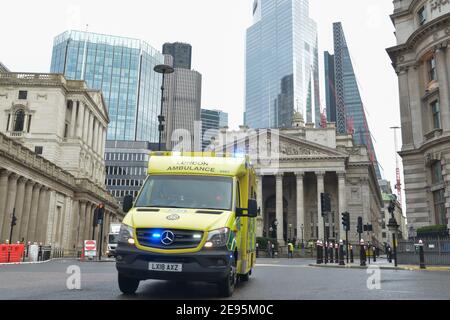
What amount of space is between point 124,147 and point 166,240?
111066 mm

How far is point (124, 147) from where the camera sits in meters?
116

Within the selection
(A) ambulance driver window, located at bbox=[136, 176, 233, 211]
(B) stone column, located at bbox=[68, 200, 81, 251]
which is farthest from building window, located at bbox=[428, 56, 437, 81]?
(B) stone column, located at bbox=[68, 200, 81, 251]

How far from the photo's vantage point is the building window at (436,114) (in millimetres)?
33250

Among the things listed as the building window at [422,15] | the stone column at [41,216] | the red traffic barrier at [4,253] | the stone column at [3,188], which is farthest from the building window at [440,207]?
the stone column at [41,216]

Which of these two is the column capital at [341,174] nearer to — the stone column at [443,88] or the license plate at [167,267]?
the stone column at [443,88]

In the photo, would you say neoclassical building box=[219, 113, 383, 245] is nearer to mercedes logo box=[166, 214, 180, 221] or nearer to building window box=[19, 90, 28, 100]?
building window box=[19, 90, 28, 100]

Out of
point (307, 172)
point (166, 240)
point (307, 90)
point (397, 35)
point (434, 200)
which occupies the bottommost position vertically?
point (166, 240)

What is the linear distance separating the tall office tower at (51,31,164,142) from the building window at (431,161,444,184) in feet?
389

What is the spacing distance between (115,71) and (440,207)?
12910 cm

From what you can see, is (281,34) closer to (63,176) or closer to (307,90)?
(307,90)

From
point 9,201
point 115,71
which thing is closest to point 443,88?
point 9,201

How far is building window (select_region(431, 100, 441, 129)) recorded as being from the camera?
33250mm
